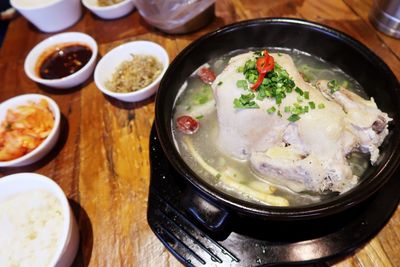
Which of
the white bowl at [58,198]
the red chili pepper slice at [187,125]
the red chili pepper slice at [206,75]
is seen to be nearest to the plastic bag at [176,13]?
the red chili pepper slice at [206,75]

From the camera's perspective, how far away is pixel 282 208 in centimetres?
110

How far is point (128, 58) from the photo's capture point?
7.10 feet

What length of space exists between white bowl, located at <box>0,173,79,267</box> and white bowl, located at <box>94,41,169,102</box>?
0.66 m

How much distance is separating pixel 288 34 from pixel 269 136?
0.70 m

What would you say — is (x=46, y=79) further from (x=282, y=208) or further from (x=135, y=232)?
(x=282, y=208)

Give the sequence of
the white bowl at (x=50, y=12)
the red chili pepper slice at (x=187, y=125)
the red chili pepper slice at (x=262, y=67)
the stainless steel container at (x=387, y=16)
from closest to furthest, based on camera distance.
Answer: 1. the red chili pepper slice at (x=262, y=67)
2. the red chili pepper slice at (x=187, y=125)
3. the stainless steel container at (x=387, y=16)
4. the white bowl at (x=50, y=12)

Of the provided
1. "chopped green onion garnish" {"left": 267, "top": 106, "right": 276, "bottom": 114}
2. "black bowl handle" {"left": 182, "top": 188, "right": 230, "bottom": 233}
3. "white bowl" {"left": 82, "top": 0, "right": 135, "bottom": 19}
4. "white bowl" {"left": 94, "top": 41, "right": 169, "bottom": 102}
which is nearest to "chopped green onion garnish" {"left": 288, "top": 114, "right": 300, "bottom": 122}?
"chopped green onion garnish" {"left": 267, "top": 106, "right": 276, "bottom": 114}

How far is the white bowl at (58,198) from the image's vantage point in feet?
4.15

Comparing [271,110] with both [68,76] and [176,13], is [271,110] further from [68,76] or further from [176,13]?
[68,76]

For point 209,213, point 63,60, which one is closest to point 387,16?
point 209,213

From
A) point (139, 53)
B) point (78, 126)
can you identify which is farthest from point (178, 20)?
point (78, 126)

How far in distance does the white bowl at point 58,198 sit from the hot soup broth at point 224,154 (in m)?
0.57

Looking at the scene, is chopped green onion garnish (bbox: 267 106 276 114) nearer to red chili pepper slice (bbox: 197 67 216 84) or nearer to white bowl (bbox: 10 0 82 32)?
red chili pepper slice (bbox: 197 67 216 84)

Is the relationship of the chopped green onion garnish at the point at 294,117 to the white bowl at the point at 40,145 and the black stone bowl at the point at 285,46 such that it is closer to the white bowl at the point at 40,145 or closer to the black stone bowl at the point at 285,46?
the black stone bowl at the point at 285,46
